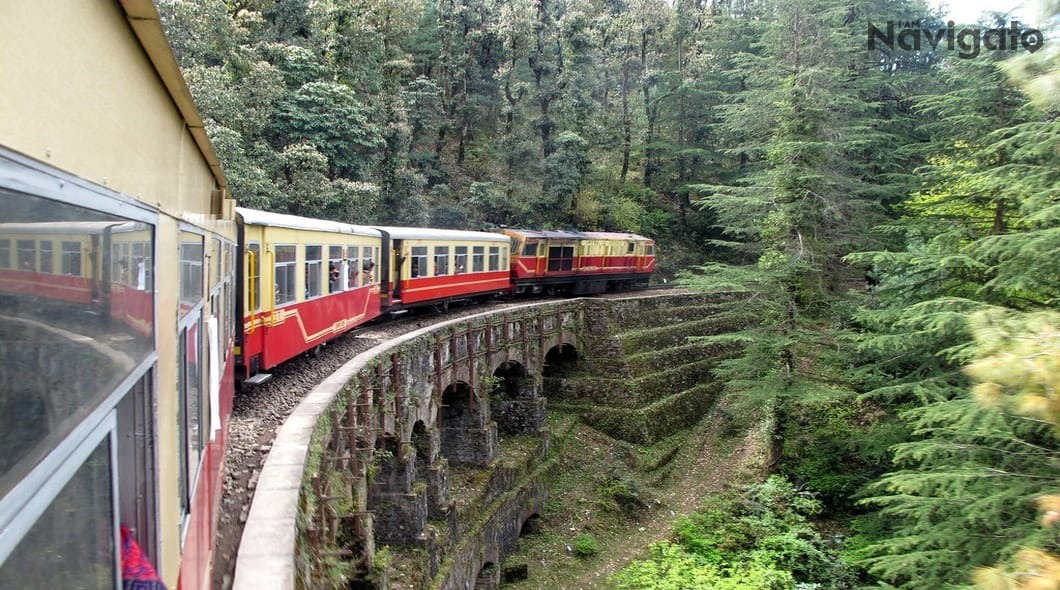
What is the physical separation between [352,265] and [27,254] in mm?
11408

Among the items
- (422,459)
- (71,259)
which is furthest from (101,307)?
(422,459)

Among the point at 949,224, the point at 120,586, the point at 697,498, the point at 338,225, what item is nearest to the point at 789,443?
the point at 697,498

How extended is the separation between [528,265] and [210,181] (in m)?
17.8

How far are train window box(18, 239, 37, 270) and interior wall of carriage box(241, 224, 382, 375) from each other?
7.50 m

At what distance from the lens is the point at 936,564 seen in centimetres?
828

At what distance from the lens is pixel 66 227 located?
121 centimetres

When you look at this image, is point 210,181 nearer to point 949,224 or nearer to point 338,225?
point 338,225

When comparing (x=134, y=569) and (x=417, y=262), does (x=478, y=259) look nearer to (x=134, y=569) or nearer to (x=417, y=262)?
(x=417, y=262)

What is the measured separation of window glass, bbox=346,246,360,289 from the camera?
470 inches

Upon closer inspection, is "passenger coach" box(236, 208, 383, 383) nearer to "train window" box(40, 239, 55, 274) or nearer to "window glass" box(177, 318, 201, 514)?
"window glass" box(177, 318, 201, 514)

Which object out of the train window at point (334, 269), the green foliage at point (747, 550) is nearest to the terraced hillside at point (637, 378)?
the green foliage at point (747, 550)

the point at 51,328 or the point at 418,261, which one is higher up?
the point at 418,261

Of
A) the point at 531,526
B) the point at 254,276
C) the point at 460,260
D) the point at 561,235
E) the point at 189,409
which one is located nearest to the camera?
the point at 189,409

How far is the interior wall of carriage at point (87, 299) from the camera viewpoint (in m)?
0.99
